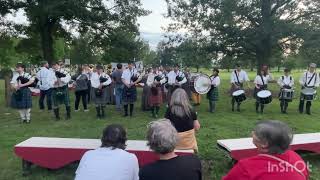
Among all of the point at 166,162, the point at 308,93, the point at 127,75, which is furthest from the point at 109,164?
the point at 308,93

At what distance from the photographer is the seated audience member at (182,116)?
17.1 feet

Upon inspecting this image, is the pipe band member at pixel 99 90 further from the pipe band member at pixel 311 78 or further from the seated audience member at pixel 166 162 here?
the seated audience member at pixel 166 162

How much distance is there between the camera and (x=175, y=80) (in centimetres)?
1450

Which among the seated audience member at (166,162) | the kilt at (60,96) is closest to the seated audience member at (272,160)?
the seated audience member at (166,162)

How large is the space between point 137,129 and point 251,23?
12687 mm

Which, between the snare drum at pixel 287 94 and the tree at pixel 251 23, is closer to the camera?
the snare drum at pixel 287 94

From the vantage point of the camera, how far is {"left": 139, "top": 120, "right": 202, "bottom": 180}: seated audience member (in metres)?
3.06

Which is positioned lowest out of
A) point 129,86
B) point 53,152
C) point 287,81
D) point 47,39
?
point 53,152

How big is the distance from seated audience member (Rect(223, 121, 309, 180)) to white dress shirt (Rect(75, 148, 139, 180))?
2.85 ft

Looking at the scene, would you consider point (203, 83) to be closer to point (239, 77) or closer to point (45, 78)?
point (239, 77)

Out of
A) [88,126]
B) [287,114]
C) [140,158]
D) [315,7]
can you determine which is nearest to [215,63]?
[315,7]

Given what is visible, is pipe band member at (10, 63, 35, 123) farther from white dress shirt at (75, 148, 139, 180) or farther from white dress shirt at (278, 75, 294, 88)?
white dress shirt at (75, 148, 139, 180)

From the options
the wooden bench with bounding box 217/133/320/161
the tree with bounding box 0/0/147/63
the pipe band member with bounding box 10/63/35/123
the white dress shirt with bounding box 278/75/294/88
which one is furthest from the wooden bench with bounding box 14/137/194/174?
the tree with bounding box 0/0/147/63

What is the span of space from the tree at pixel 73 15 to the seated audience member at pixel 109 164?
51.2ft
